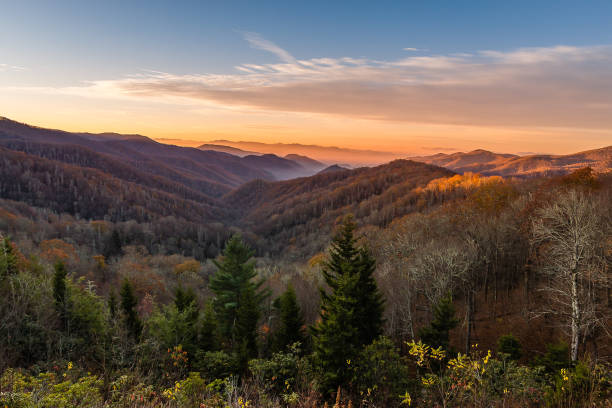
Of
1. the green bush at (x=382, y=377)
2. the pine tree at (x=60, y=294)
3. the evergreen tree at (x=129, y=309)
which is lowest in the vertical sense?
the evergreen tree at (x=129, y=309)

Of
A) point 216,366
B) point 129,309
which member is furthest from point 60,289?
point 216,366

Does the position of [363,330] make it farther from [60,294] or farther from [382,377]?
[60,294]

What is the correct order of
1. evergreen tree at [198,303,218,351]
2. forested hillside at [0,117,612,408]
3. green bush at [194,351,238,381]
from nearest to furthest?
forested hillside at [0,117,612,408] < green bush at [194,351,238,381] < evergreen tree at [198,303,218,351]

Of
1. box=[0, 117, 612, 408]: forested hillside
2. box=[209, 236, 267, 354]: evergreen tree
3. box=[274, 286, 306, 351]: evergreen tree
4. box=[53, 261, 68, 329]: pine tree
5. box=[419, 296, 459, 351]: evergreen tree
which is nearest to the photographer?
box=[0, 117, 612, 408]: forested hillside

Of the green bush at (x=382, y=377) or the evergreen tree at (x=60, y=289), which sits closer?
the green bush at (x=382, y=377)

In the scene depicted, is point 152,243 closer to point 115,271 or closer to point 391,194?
point 115,271

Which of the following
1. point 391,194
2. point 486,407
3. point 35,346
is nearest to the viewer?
point 486,407

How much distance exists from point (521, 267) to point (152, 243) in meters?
149

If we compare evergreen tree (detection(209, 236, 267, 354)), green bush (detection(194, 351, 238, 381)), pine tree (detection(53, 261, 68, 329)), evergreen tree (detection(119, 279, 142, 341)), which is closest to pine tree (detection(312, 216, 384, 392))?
green bush (detection(194, 351, 238, 381))

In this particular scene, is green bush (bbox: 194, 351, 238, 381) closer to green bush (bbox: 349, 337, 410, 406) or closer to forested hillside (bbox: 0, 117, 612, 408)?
forested hillside (bbox: 0, 117, 612, 408)

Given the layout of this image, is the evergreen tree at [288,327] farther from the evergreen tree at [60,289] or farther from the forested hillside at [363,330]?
the evergreen tree at [60,289]

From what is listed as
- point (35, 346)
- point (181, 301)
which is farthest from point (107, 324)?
point (181, 301)

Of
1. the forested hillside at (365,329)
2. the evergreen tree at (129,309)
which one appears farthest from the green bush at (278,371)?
the evergreen tree at (129,309)

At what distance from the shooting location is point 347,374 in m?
16.3
